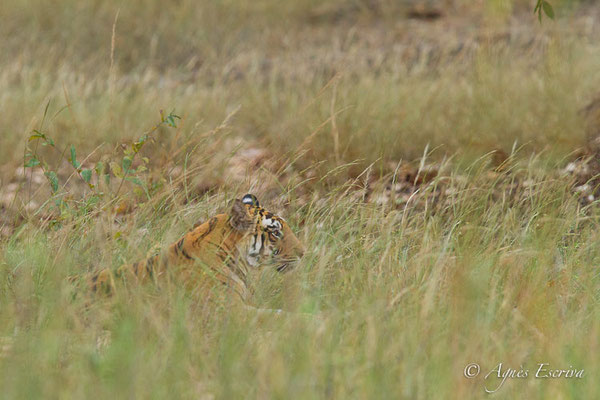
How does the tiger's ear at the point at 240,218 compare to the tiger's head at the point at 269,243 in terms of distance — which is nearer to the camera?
the tiger's ear at the point at 240,218

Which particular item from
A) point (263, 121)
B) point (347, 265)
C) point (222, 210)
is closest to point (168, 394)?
point (347, 265)

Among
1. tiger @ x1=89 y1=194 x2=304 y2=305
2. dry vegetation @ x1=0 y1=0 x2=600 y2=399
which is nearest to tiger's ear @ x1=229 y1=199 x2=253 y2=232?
tiger @ x1=89 y1=194 x2=304 y2=305

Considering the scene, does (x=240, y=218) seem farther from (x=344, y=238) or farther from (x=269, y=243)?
(x=344, y=238)

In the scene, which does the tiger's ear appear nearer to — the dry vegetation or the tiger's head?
the tiger's head

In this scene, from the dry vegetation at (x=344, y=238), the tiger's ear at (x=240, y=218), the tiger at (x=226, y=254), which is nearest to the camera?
the dry vegetation at (x=344, y=238)

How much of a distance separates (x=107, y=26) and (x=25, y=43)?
1058 millimetres

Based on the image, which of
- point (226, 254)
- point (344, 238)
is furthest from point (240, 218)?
point (344, 238)

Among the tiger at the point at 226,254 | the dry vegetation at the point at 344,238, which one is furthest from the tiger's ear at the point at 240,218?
the dry vegetation at the point at 344,238

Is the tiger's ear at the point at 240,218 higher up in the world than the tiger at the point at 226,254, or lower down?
higher up

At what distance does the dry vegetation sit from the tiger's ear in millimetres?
248

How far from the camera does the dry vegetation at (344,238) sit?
2531mm

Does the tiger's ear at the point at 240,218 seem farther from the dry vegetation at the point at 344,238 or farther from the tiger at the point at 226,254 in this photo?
the dry vegetation at the point at 344,238

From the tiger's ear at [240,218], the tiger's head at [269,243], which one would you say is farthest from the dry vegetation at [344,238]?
the tiger's ear at [240,218]

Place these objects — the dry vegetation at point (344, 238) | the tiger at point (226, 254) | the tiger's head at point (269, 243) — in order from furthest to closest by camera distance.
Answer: the tiger's head at point (269, 243), the tiger at point (226, 254), the dry vegetation at point (344, 238)
